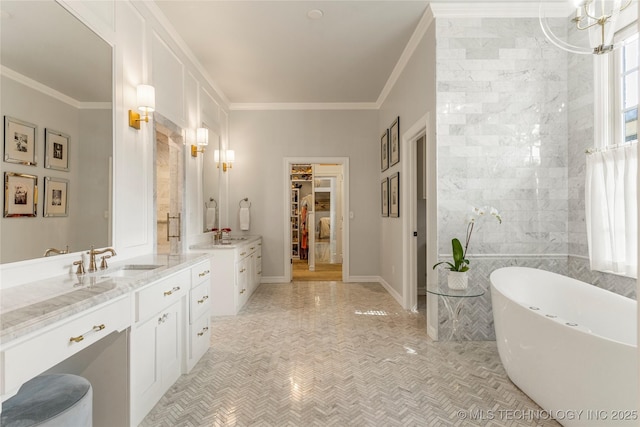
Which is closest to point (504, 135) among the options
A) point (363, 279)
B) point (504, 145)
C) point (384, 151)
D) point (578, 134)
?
point (504, 145)

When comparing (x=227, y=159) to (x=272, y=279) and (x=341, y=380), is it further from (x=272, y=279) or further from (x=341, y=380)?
(x=341, y=380)

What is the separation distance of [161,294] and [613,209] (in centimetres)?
336

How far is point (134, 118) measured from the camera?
2562 millimetres

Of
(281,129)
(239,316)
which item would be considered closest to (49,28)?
(239,316)

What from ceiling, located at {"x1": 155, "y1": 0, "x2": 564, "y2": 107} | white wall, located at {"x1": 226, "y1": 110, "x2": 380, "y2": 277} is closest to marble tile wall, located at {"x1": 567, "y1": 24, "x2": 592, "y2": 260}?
ceiling, located at {"x1": 155, "y1": 0, "x2": 564, "y2": 107}

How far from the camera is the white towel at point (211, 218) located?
14.4 ft

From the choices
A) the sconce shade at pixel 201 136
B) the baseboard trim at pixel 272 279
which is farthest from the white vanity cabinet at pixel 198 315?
the baseboard trim at pixel 272 279

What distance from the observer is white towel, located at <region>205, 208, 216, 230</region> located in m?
4.40

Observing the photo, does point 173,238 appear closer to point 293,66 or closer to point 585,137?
point 293,66

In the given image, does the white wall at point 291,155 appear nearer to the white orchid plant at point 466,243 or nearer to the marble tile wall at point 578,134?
the white orchid plant at point 466,243

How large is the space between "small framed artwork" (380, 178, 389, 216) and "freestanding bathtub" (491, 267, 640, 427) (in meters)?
2.43

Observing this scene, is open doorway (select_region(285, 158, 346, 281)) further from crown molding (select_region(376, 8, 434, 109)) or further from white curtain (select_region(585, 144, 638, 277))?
white curtain (select_region(585, 144, 638, 277))

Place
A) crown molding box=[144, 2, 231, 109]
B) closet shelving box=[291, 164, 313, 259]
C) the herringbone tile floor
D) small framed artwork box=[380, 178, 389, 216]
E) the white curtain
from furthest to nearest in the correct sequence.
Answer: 1. closet shelving box=[291, 164, 313, 259]
2. small framed artwork box=[380, 178, 389, 216]
3. crown molding box=[144, 2, 231, 109]
4. the white curtain
5. the herringbone tile floor

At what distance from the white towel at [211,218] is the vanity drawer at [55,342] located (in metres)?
2.81
